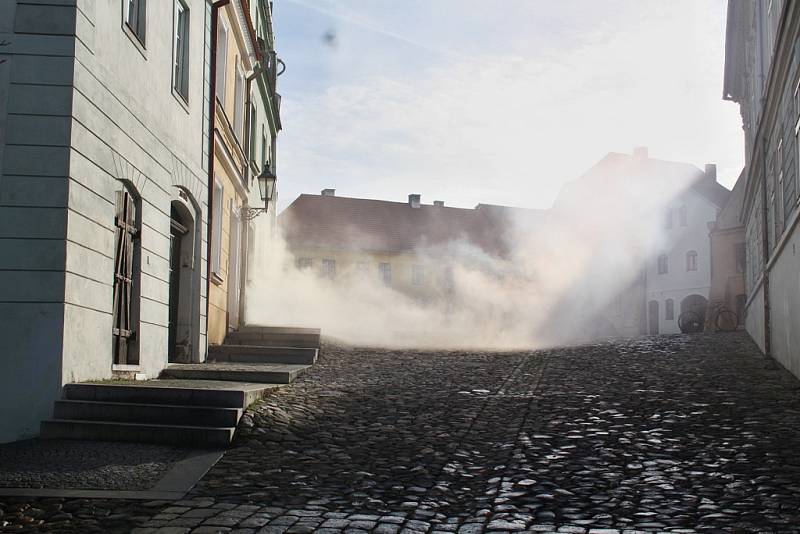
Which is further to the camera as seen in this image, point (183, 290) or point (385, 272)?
point (385, 272)

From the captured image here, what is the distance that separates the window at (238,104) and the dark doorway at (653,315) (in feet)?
116

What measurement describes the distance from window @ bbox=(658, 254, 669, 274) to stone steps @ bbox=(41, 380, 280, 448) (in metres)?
42.5

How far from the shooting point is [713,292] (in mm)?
35969

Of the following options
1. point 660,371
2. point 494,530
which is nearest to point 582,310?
point 660,371

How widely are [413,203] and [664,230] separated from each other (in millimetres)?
16836

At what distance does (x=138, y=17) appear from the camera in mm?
10391

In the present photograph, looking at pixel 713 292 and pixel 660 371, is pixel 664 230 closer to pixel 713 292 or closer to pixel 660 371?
pixel 713 292

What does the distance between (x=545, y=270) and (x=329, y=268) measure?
544 inches

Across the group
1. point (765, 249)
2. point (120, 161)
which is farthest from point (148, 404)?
point (765, 249)

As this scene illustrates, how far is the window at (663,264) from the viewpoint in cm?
4809

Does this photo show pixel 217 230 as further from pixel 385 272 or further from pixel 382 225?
pixel 382 225

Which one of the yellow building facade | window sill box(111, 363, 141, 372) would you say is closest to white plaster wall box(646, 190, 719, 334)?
the yellow building facade

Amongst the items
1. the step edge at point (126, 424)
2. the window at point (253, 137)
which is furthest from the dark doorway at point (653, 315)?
the step edge at point (126, 424)

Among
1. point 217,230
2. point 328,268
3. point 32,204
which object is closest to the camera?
point 32,204
